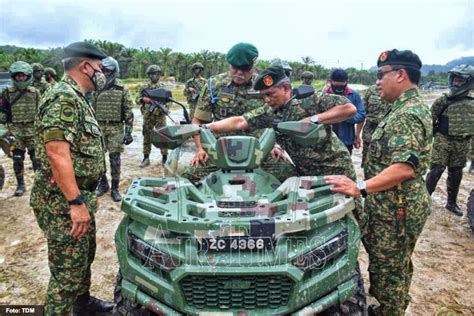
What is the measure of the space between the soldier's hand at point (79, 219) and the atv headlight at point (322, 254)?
1.54 m

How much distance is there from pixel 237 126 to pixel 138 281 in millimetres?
1800

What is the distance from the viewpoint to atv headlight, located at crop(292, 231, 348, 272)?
8.00 feet

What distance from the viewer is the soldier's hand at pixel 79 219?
3.01 meters

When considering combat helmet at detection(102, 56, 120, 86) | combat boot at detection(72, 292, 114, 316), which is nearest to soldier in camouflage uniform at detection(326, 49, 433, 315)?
combat boot at detection(72, 292, 114, 316)

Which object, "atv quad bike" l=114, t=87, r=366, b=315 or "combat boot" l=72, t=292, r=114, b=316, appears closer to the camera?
"atv quad bike" l=114, t=87, r=366, b=315

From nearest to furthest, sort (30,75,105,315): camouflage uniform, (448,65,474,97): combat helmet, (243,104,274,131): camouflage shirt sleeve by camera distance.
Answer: (30,75,105,315): camouflage uniform
(243,104,274,131): camouflage shirt sleeve
(448,65,474,97): combat helmet

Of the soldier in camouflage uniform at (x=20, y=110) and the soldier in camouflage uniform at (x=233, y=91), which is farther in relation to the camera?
the soldier in camouflage uniform at (x=20, y=110)

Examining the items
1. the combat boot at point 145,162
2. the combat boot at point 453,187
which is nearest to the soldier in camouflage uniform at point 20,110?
the combat boot at point 145,162

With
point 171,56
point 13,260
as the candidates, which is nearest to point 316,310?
point 13,260

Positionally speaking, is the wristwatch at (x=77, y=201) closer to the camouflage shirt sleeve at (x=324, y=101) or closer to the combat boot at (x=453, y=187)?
the camouflage shirt sleeve at (x=324, y=101)

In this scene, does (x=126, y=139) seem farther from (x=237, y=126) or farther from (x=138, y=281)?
(x=138, y=281)

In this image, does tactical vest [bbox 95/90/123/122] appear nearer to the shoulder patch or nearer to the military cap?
the military cap

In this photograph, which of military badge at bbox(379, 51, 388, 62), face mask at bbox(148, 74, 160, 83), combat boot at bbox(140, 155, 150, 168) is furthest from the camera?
face mask at bbox(148, 74, 160, 83)

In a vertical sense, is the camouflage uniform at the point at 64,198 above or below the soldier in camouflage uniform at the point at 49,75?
below
